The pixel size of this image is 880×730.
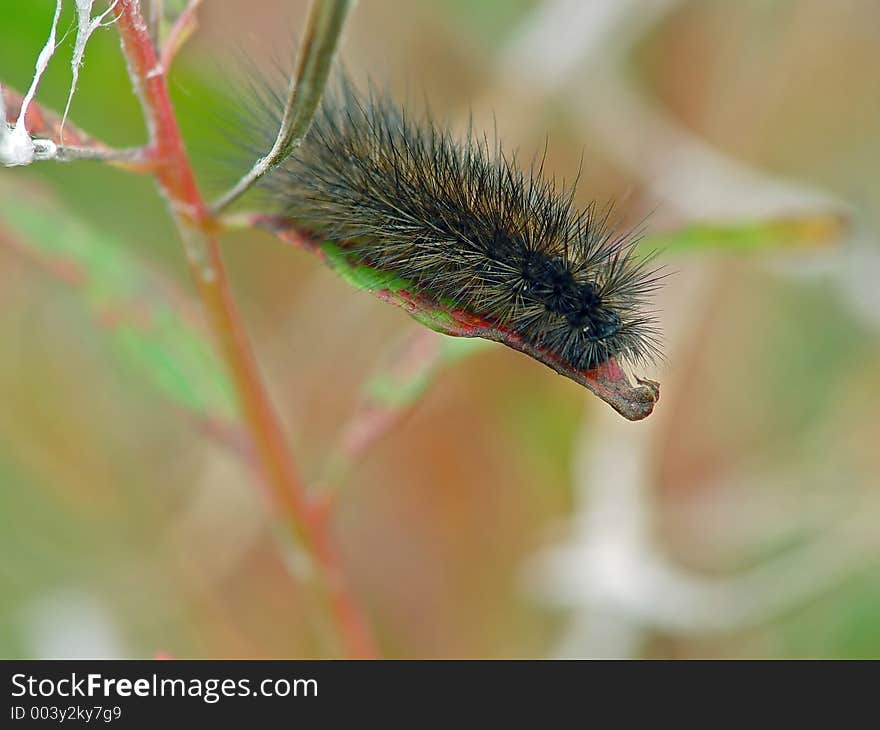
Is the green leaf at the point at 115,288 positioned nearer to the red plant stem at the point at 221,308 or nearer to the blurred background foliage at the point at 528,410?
the red plant stem at the point at 221,308

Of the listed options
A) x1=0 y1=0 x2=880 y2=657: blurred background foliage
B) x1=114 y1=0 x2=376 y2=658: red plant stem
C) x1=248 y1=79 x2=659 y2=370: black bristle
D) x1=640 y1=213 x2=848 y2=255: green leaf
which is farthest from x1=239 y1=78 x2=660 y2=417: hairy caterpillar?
x1=0 y1=0 x2=880 y2=657: blurred background foliage

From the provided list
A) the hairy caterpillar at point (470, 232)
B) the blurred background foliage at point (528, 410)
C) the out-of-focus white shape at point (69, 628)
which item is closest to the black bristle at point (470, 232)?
the hairy caterpillar at point (470, 232)

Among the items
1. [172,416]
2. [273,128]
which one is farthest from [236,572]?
[273,128]

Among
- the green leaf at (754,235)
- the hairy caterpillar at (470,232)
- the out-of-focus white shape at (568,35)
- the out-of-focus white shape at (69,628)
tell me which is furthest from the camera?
the out-of-focus white shape at (568,35)
